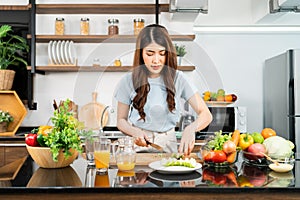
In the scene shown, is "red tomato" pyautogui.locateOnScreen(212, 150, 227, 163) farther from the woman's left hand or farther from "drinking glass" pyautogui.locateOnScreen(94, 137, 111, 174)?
"drinking glass" pyautogui.locateOnScreen(94, 137, 111, 174)

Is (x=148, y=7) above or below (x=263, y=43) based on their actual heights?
above

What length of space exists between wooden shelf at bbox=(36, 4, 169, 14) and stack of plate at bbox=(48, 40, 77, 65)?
12.5 inches

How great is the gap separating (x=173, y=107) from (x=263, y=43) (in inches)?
89.2

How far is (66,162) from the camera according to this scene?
1789 millimetres

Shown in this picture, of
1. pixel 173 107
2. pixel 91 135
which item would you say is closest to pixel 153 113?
pixel 173 107

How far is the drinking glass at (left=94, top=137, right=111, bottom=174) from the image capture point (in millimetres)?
1663

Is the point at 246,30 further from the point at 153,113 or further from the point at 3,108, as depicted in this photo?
the point at 3,108

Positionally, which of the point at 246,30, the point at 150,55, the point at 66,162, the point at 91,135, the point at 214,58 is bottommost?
the point at 66,162

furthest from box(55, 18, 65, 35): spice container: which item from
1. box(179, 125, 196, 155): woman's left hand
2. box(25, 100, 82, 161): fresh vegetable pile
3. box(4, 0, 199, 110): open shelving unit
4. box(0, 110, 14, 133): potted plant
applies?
box(179, 125, 196, 155): woman's left hand

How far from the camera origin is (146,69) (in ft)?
6.52

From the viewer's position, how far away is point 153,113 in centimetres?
210

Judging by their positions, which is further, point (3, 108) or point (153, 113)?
point (3, 108)

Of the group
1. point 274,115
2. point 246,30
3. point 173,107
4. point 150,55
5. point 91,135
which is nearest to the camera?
point 91,135

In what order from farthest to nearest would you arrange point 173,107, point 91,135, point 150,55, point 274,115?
point 274,115 < point 173,107 < point 150,55 < point 91,135
